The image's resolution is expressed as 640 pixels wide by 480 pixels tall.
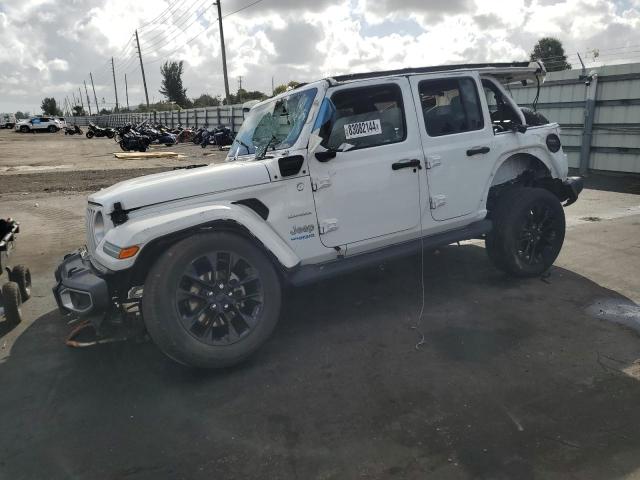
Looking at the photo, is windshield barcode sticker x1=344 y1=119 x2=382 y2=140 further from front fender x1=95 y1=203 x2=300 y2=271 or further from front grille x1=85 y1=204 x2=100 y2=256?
front grille x1=85 y1=204 x2=100 y2=256

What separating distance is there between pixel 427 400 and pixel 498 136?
8.84 feet

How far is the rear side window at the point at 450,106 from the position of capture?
14.0ft

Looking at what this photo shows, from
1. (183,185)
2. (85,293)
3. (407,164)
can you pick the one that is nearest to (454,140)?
(407,164)

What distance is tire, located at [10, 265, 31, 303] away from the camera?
4809mm

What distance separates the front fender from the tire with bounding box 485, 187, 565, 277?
2317 millimetres

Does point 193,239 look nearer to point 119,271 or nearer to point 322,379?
point 119,271

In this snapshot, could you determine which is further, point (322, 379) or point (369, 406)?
point (322, 379)

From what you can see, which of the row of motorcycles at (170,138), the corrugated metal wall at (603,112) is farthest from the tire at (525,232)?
the row of motorcycles at (170,138)

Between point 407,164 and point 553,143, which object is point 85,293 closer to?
point 407,164

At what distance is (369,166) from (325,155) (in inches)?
16.4

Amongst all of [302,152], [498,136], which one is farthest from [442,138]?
[302,152]

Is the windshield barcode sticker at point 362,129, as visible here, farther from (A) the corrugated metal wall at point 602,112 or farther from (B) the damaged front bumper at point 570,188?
(A) the corrugated metal wall at point 602,112

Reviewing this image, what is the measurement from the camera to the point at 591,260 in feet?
18.2

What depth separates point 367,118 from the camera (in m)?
4.02
